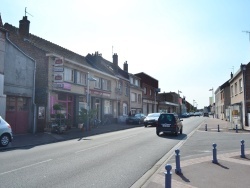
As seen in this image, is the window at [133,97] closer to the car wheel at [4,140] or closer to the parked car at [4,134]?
the parked car at [4,134]

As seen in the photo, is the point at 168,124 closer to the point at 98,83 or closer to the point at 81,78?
the point at 81,78

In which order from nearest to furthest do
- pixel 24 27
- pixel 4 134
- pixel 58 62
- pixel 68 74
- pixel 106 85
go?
pixel 4 134 → pixel 58 62 → pixel 24 27 → pixel 68 74 → pixel 106 85

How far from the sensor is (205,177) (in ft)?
23.5

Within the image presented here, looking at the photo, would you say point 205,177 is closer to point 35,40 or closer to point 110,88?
point 35,40

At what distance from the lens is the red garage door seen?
64.0 ft

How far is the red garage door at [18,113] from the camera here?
1952cm

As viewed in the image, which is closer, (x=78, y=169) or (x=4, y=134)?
(x=78, y=169)

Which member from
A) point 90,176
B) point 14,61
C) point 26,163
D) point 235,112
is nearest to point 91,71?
point 14,61

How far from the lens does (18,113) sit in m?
20.2

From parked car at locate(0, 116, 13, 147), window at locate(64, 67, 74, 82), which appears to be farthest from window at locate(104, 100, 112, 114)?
parked car at locate(0, 116, 13, 147)

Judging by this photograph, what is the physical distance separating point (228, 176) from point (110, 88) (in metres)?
29.5

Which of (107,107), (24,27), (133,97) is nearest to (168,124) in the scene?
(24,27)

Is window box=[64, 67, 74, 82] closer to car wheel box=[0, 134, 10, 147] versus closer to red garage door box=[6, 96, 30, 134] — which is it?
red garage door box=[6, 96, 30, 134]

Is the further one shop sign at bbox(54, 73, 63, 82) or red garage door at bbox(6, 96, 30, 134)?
shop sign at bbox(54, 73, 63, 82)
